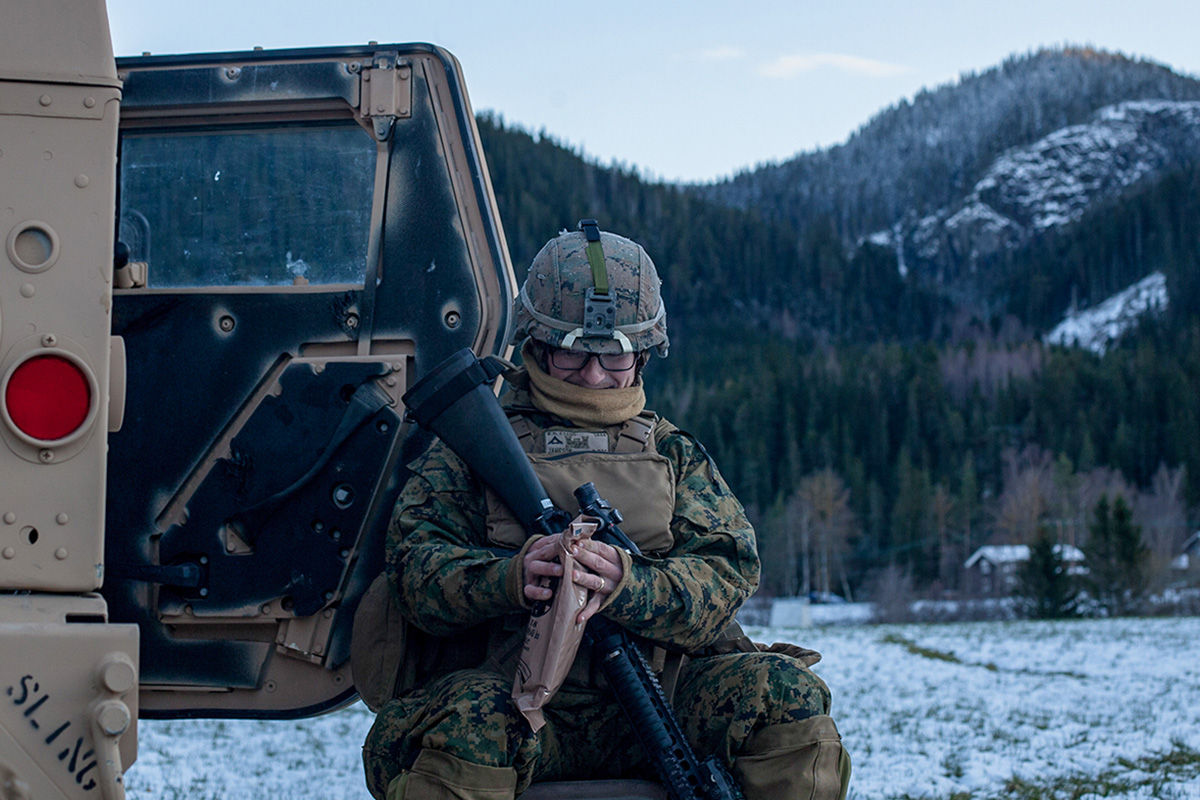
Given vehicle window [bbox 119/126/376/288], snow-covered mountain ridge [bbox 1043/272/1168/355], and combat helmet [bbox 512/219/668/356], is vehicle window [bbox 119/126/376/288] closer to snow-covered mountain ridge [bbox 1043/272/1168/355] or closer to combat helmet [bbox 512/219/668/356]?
combat helmet [bbox 512/219/668/356]

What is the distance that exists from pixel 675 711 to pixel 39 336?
154 cm

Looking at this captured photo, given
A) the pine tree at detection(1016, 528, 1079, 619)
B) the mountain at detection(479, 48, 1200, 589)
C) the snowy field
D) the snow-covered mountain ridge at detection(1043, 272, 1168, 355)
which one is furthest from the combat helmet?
the snow-covered mountain ridge at detection(1043, 272, 1168, 355)

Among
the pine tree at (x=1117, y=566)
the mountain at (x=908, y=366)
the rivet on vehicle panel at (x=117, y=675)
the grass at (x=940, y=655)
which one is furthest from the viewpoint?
the mountain at (x=908, y=366)

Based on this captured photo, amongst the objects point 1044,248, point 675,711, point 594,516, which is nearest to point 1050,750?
point 675,711

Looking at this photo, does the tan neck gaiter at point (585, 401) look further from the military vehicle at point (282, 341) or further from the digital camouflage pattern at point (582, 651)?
the military vehicle at point (282, 341)

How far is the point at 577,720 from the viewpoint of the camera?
2826 millimetres

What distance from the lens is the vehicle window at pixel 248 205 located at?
356 cm

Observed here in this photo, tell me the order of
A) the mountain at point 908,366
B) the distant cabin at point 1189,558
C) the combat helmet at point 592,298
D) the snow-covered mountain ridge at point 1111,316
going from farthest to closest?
the snow-covered mountain ridge at point 1111,316, the mountain at point 908,366, the distant cabin at point 1189,558, the combat helmet at point 592,298

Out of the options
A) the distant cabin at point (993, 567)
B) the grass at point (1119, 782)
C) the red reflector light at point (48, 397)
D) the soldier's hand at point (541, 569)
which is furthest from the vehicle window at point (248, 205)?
the distant cabin at point (993, 567)

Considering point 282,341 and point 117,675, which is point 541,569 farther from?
point 282,341

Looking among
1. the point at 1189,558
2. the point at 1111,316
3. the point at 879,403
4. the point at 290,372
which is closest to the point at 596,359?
the point at 290,372

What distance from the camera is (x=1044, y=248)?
179875 millimetres

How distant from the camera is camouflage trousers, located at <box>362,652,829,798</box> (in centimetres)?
256

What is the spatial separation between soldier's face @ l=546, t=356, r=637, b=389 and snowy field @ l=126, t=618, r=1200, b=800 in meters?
2.38
